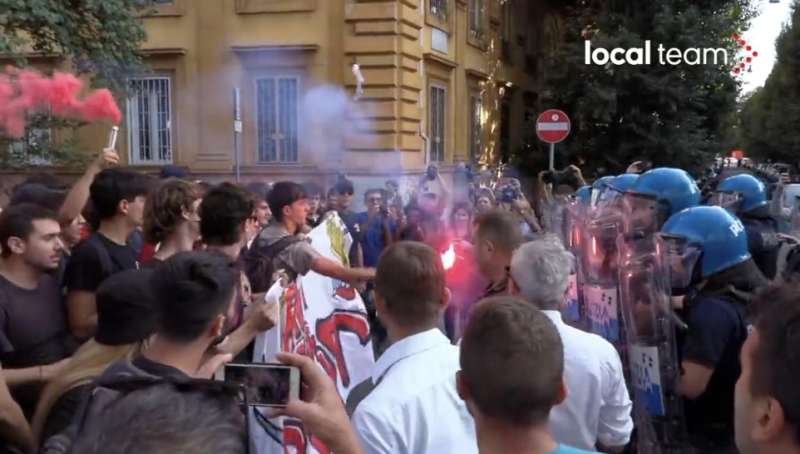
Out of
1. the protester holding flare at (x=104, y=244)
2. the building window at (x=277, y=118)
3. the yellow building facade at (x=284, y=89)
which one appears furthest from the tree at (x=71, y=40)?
the protester holding flare at (x=104, y=244)

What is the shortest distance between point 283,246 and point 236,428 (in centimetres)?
291

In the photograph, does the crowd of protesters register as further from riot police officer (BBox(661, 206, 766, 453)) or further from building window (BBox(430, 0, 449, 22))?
building window (BBox(430, 0, 449, 22))

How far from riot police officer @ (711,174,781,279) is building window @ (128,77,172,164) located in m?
13.0

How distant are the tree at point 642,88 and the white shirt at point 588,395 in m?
17.7

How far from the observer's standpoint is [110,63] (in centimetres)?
1271

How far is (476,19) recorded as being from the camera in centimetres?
2077

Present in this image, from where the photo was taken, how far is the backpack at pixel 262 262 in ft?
13.6

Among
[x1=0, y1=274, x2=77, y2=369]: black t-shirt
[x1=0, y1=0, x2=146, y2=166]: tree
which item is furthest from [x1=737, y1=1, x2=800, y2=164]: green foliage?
[x1=0, y1=274, x2=77, y2=369]: black t-shirt

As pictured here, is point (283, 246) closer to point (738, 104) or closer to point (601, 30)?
point (601, 30)

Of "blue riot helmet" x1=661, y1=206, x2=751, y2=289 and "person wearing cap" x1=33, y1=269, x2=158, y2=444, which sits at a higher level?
"blue riot helmet" x1=661, y1=206, x2=751, y2=289

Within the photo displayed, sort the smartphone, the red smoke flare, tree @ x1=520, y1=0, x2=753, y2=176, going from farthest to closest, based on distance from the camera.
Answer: tree @ x1=520, y1=0, x2=753, y2=176 < the red smoke flare < the smartphone

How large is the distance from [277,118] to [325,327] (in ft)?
42.4

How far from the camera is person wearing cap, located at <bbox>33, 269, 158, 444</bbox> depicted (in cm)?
256

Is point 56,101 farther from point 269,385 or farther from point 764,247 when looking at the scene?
point 269,385
